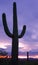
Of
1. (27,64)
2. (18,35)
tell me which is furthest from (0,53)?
(18,35)

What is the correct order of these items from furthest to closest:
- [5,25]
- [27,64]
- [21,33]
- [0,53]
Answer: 1. [0,53]
2. [27,64]
3. [21,33]
4. [5,25]

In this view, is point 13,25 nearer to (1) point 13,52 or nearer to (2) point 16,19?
(2) point 16,19

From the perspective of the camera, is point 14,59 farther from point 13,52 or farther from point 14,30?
point 14,30

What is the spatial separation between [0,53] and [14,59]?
22.2 meters

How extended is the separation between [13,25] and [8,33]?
0.87 metres

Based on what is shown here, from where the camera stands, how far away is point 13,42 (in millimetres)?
15609

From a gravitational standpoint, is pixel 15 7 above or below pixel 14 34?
above

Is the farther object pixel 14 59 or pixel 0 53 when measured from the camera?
pixel 0 53

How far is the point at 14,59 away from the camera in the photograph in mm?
15555


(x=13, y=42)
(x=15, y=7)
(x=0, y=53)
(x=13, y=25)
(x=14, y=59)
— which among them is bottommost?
(x=0, y=53)

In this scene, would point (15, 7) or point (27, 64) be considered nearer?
point (15, 7)

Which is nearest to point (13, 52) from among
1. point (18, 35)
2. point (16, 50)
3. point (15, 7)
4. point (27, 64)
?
point (16, 50)

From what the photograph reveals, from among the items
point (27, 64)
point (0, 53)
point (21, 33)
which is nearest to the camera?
point (21, 33)

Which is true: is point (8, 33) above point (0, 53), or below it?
above
